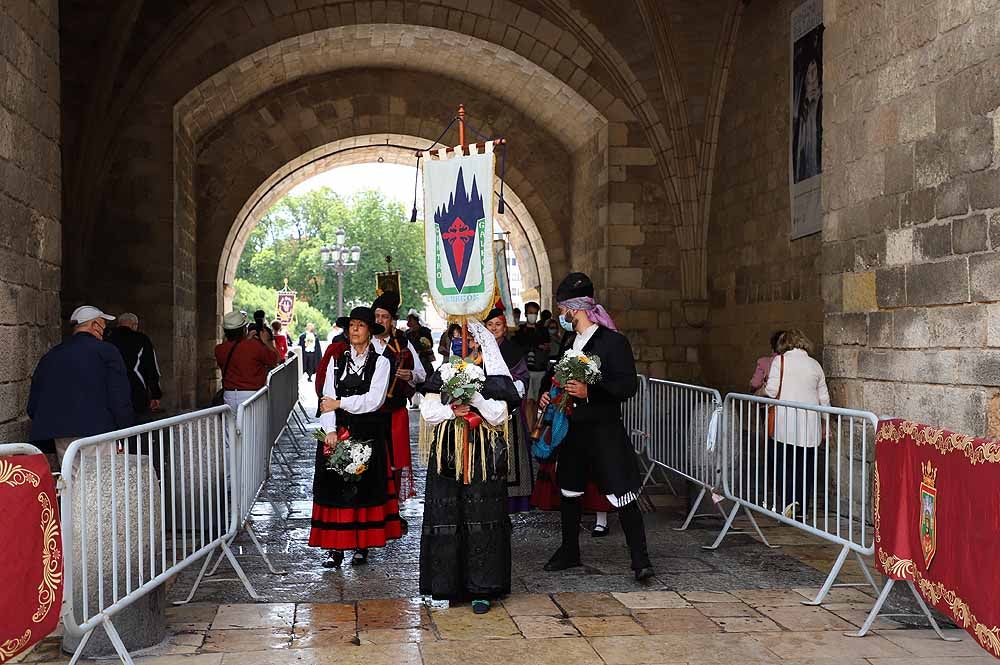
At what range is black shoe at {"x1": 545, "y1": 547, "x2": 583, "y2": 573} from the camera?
5.95m

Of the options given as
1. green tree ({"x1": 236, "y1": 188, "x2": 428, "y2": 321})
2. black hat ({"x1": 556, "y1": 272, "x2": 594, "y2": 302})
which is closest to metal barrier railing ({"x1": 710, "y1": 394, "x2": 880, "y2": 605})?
black hat ({"x1": 556, "y1": 272, "x2": 594, "y2": 302})

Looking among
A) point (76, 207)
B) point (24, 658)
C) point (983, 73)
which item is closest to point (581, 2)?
point (76, 207)

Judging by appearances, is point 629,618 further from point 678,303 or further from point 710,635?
point 678,303

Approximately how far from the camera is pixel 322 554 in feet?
21.1

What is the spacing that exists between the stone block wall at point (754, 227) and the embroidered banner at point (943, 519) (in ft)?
19.7

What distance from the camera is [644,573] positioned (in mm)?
5602

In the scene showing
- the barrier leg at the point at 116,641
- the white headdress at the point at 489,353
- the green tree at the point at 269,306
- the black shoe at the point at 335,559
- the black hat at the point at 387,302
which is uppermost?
the green tree at the point at 269,306

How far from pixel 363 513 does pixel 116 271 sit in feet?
26.5

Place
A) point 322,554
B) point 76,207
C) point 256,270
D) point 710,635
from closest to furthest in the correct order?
1. point 710,635
2. point 322,554
3. point 76,207
4. point 256,270

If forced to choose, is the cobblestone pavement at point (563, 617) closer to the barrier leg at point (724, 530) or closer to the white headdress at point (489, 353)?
the barrier leg at point (724, 530)

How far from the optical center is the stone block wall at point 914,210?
5504 millimetres

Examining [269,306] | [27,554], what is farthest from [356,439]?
[269,306]

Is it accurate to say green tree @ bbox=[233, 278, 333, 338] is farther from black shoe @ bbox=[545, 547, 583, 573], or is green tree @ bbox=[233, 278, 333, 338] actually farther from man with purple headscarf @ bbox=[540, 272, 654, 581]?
man with purple headscarf @ bbox=[540, 272, 654, 581]

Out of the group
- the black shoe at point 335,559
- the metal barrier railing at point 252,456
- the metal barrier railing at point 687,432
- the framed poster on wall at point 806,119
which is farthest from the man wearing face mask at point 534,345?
the black shoe at point 335,559
